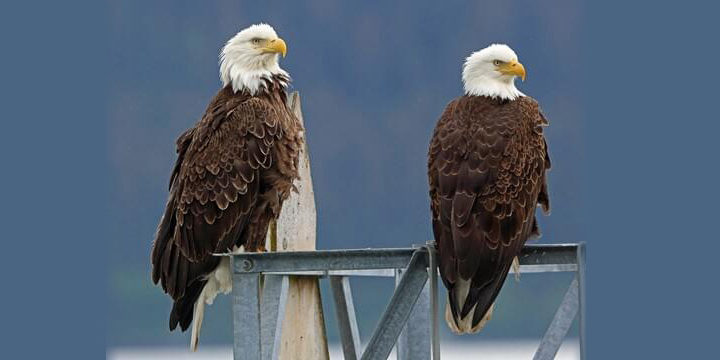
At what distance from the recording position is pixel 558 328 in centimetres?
626

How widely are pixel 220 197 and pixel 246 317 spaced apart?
1.64 metres

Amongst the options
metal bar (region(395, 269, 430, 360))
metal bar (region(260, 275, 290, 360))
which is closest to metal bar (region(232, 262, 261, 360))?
metal bar (region(260, 275, 290, 360))

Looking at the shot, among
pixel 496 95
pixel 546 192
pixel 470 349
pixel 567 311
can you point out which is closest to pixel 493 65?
pixel 496 95

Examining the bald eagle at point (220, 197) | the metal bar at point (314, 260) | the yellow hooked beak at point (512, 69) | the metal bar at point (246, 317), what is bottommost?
the metal bar at point (246, 317)

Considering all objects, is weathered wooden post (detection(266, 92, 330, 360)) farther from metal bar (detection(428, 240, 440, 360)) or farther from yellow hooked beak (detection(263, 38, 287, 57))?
metal bar (detection(428, 240, 440, 360))

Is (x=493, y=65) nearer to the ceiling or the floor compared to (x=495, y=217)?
nearer to the ceiling

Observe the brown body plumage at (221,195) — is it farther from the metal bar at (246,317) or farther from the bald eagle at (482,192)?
the metal bar at (246,317)

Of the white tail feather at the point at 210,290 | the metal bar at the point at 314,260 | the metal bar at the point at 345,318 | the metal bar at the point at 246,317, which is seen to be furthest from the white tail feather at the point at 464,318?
the white tail feather at the point at 210,290

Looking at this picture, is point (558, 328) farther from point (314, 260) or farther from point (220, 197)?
point (220, 197)

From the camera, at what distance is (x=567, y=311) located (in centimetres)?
629

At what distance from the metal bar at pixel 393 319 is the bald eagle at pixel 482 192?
319mm

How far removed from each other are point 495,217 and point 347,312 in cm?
184

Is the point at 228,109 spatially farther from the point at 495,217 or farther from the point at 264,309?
the point at 495,217

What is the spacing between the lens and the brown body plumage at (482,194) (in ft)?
17.9
